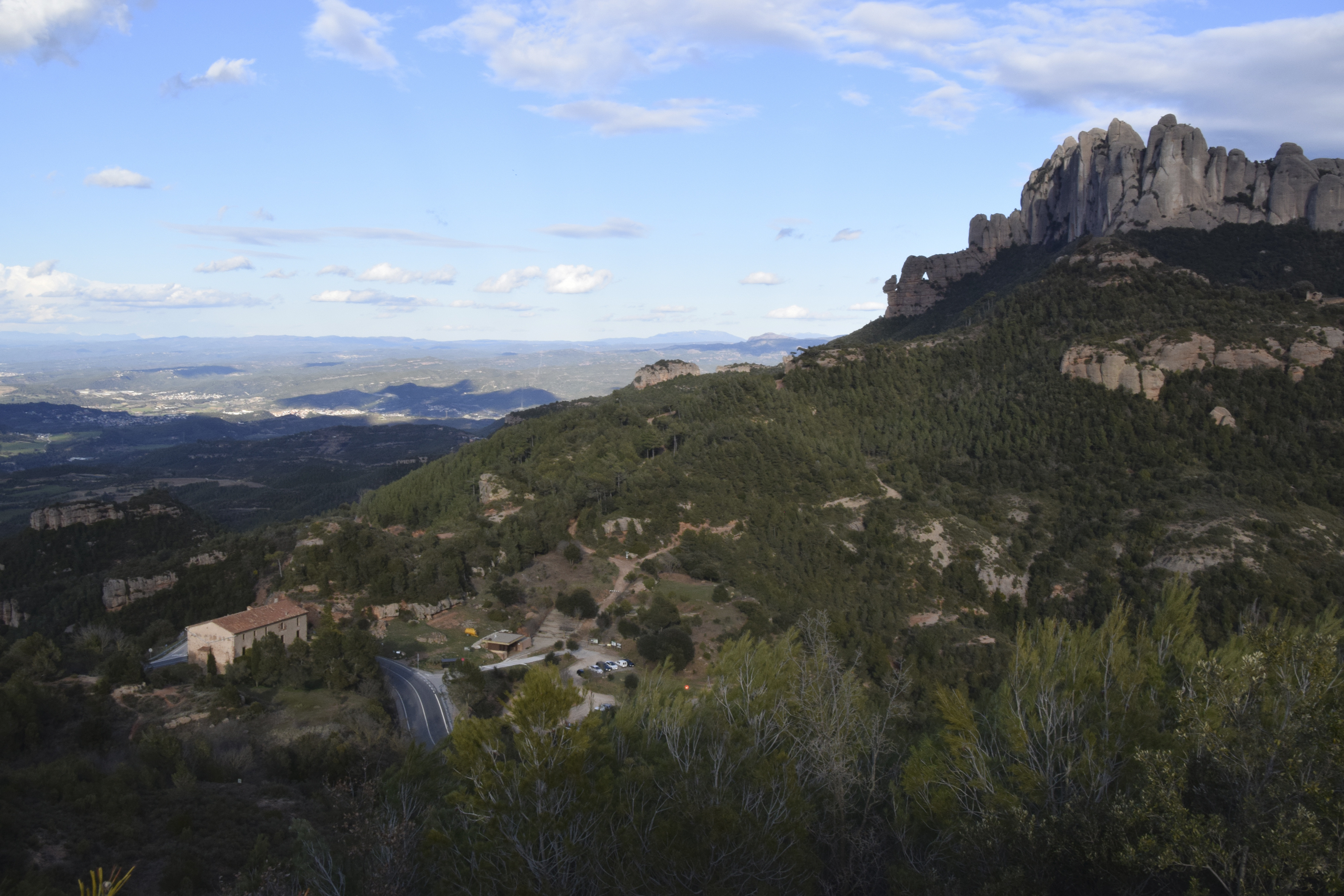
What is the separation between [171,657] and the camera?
41750 millimetres

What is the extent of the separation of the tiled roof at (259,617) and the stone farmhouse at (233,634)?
0.7 inches

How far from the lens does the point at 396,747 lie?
29000 millimetres

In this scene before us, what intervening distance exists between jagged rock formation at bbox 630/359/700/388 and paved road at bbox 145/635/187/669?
90.7 m

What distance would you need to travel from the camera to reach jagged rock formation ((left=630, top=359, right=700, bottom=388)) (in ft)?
437

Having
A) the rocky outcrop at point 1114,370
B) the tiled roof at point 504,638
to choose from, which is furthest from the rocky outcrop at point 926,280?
the tiled roof at point 504,638

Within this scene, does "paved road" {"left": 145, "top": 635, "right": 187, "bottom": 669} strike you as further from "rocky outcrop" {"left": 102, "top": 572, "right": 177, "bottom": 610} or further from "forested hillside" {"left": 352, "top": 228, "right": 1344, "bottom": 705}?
"forested hillside" {"left": 352, "top": 228, "right": 1344, "bottom": 705}

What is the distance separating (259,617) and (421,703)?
11.3 m

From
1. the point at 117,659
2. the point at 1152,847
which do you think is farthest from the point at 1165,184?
the point at 117,659

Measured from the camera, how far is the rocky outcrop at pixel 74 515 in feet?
224

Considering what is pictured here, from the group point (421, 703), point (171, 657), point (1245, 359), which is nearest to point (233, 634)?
point (171, 657)

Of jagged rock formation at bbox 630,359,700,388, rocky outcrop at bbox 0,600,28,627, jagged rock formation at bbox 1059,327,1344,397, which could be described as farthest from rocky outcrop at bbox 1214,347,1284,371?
rocky outcrop at bbox 0,600,28,627

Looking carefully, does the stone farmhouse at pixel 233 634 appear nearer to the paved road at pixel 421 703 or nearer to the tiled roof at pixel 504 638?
the paved road at pixel 421 703

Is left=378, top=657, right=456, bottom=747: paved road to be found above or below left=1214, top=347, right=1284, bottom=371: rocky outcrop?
below

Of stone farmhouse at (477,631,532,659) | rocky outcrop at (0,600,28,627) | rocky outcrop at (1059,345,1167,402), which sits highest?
rocky outcrop at (1059,345,1167,402)
